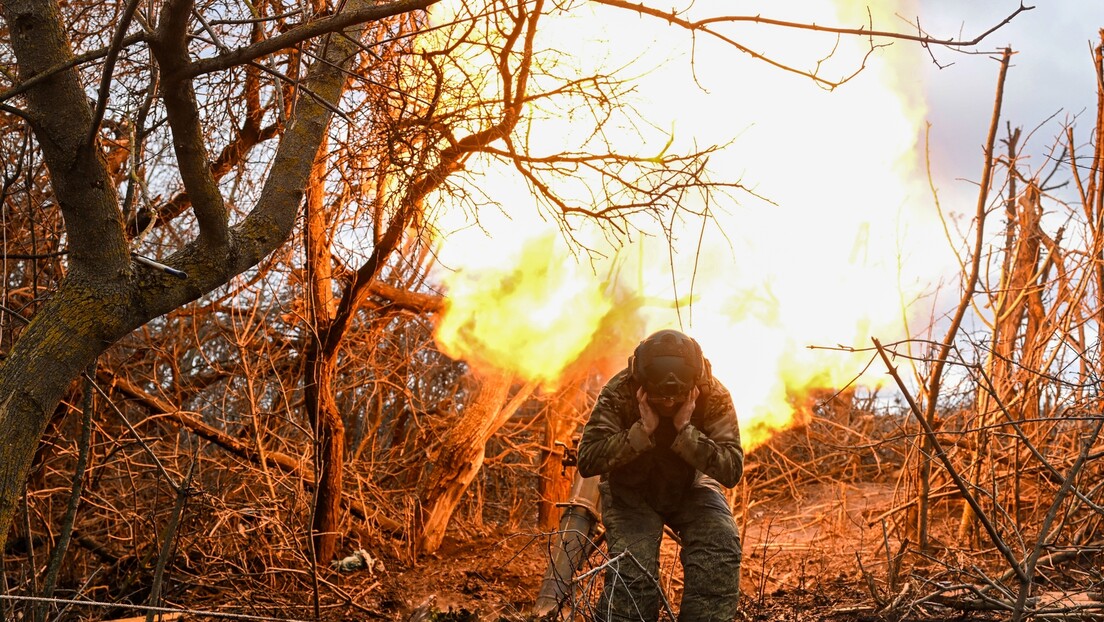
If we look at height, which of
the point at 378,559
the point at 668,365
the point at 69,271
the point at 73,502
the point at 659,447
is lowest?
the point at 378,559

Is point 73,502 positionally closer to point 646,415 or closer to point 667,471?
point 646,415

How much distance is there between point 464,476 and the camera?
902 cm

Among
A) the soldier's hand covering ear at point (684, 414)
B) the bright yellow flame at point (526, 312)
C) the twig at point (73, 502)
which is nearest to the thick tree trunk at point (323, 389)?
the bright yellow flame at point (526, 312)

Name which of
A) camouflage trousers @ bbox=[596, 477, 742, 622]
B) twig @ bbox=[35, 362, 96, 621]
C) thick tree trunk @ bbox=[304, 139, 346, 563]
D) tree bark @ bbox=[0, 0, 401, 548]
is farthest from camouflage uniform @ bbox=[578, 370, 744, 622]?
thick tree trunk @ bbox=[304, 139, 346, 563]

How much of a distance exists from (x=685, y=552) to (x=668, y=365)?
1.06 m

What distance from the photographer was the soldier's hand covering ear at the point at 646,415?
442 centimetres

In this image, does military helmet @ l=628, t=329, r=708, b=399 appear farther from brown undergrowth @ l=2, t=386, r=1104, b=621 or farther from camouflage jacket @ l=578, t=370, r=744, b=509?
brown undergrowth @ l=2, t=386, r=1104, b=621

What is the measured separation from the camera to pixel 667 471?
15.5 feet

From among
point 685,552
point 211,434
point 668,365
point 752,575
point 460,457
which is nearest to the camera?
point 668,365

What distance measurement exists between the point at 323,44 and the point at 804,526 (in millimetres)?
6914

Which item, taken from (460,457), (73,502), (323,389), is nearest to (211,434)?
(323,389)

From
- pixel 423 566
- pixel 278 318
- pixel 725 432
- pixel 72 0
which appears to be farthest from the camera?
pixel 278 318

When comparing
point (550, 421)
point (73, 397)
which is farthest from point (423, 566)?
point (73, 397)

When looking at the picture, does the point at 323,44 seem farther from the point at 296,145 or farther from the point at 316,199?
the point at 316,199
